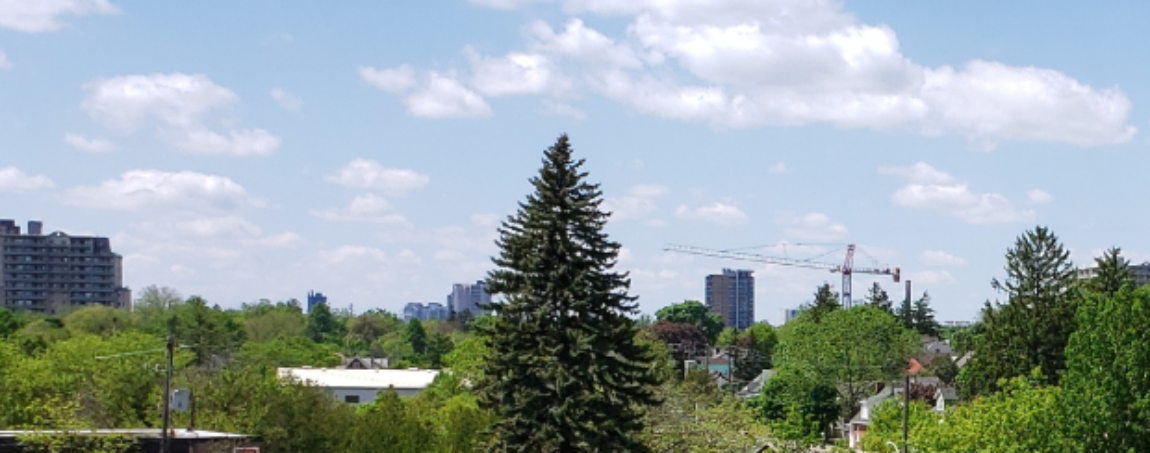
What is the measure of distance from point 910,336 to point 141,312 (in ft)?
265

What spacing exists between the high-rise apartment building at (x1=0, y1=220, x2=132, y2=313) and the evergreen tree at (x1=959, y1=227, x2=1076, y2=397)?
14867cm

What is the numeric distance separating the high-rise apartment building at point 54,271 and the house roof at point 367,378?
94.2 meters

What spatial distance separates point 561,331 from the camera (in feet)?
122

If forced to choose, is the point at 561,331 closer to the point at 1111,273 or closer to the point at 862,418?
the point at 1111,273

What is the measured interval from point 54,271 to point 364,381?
10751 centimetres

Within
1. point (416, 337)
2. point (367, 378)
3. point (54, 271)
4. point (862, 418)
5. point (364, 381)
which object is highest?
point (54, 271)

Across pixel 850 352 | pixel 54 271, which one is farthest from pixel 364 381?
pixel 54 271

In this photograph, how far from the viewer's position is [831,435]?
95062 millimetres

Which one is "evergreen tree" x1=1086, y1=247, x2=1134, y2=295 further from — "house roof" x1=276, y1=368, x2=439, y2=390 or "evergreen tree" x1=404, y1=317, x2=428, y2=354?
"evergreen tree" x1=404, y1=317, x2=428, y2=354

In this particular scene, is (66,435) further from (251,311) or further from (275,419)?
(251,311)

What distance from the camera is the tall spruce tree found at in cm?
3662

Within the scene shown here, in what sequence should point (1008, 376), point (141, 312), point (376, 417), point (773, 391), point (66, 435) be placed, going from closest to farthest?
point (66, 435), point (376, 417), point (1008, 376), point (773, 391), point (141, 312)

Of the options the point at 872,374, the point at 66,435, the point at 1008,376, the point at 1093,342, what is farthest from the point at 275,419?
the point at 872,374

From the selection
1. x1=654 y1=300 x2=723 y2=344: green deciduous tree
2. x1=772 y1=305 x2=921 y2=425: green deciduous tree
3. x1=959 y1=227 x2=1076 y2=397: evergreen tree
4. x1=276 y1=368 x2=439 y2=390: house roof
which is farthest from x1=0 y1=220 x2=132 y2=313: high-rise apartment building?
x1=959 y1=227 x2=1076 y2=397: evergreen tree
